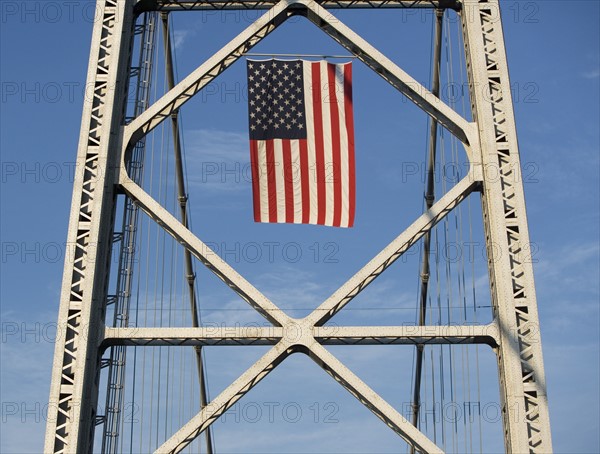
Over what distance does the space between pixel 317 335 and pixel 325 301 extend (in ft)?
1.99

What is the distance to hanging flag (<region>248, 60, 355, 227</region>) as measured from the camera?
21.8 meters

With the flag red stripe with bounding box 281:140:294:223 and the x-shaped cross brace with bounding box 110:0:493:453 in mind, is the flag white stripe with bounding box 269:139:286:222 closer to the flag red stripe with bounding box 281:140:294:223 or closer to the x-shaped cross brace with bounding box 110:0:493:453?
the flag red stripe with bounding box 281:140:294:223

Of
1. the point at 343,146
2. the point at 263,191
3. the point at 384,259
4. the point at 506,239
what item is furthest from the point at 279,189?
the point at 506,239

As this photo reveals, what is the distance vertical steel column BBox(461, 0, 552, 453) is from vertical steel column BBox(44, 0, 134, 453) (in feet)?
21.8

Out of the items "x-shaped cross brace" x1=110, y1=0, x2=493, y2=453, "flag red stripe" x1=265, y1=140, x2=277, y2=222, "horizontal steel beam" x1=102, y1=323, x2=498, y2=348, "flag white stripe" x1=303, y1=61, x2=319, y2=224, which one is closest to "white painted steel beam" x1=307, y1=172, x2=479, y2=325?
"x-shaped cross brace" x1=110, y1=0, x2=493, y2=453

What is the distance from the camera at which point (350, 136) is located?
2216 centimetres

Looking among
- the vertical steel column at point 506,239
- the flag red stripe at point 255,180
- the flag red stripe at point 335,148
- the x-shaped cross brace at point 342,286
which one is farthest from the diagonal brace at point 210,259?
the vertical steel column at point 506,239

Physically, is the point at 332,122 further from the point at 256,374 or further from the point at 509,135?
the point at 256,374

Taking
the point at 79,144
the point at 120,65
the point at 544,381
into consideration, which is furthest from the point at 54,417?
the point at 544,381

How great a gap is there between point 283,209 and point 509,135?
4.39m

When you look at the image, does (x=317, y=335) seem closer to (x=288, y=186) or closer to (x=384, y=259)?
(x=384, y=259)

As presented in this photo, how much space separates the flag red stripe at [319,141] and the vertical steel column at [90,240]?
11.9 feet

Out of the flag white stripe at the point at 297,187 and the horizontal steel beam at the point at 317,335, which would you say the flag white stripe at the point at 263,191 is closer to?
the flag white stripe at the point at 297,187

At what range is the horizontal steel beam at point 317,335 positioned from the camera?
64.5 ft
